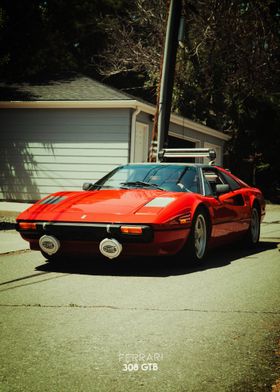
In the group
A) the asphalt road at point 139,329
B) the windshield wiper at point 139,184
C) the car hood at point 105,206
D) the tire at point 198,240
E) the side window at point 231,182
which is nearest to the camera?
the asphalt road at point 139,329

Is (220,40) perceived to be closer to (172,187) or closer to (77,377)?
(172,187)

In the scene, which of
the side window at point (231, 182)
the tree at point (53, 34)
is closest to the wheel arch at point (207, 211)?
the side window at point (231, 182)

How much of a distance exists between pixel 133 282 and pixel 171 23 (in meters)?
8.40

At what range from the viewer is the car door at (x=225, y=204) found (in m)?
6.73

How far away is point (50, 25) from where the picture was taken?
2950cm

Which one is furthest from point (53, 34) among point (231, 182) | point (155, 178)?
point (155, 178)

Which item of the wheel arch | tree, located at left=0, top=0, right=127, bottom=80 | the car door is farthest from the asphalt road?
tree, located at left=0, top=0, right=127, bottom=80

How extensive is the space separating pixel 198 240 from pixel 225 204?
3.14 ft

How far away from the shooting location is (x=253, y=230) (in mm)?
8219

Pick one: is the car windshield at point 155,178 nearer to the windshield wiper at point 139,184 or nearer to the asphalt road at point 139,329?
the windshield wiper at point 139,184

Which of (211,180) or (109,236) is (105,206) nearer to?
(109,236)

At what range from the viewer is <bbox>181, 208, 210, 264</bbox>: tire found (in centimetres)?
600

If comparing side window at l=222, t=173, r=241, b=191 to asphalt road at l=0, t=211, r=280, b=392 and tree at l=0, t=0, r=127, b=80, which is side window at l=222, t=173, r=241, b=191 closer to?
asphalt road at l=0, t=211, r=280, b=392

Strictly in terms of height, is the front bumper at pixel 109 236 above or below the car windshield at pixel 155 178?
below
